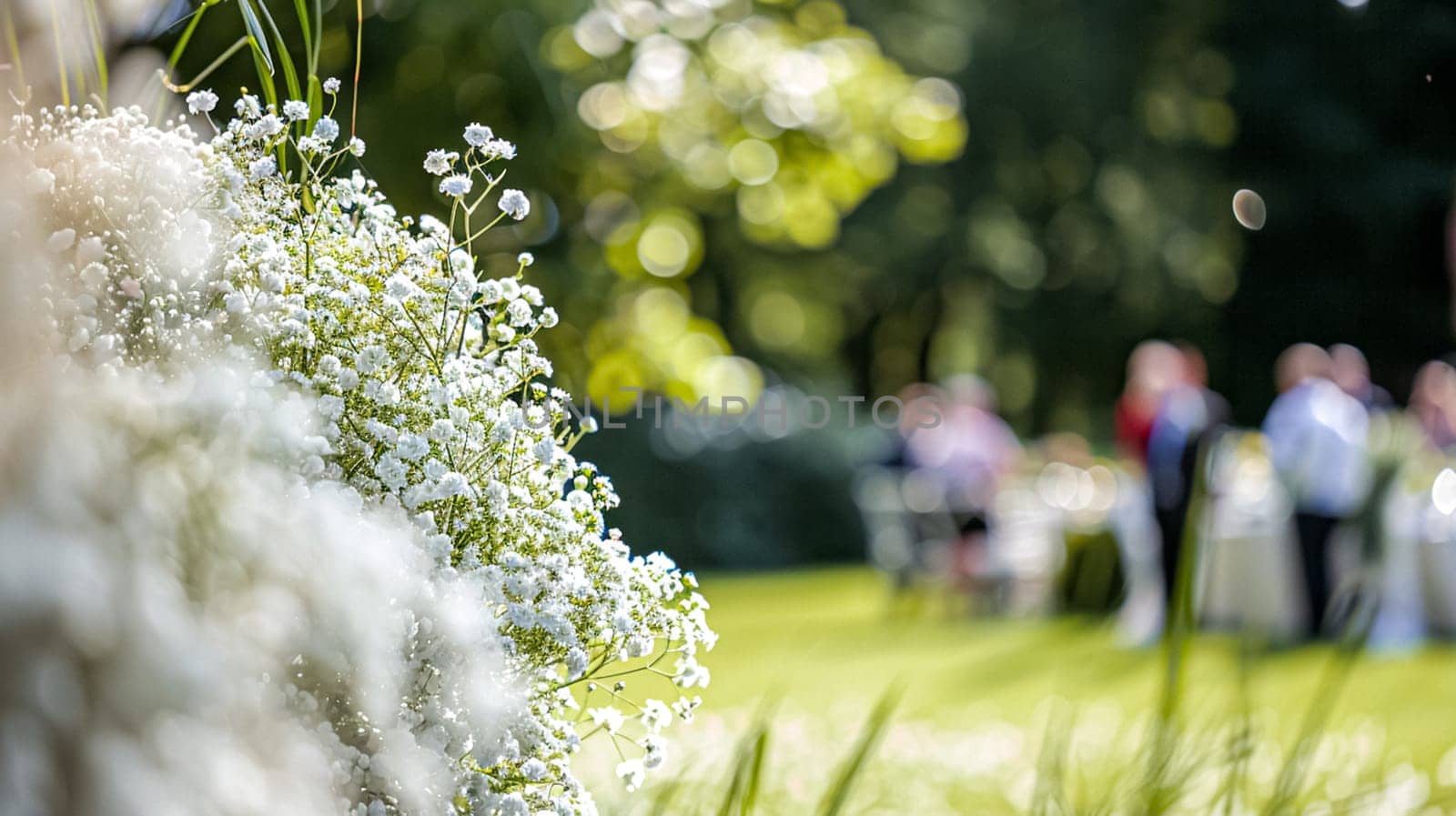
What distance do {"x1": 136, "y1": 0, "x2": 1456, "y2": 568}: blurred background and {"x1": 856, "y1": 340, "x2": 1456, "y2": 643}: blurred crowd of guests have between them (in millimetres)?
1845

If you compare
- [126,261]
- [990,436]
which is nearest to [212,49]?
[126,261]

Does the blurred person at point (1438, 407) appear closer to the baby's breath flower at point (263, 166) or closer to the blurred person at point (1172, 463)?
the blurred person at point (1172, 463)

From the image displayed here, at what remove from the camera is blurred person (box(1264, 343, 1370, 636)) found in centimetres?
922

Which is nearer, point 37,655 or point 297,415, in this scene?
point 37,655

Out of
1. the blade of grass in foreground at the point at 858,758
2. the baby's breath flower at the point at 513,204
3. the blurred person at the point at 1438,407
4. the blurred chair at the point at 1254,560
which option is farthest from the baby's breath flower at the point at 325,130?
the blurred person at the point at 1438,407

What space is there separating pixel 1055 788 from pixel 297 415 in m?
1.41

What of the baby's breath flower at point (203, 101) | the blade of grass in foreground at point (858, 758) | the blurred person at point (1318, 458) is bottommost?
the blade of grass in foreground at point (858, 758)

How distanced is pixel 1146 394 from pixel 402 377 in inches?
362

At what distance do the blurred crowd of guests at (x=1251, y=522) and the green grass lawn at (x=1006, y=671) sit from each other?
0.41 m

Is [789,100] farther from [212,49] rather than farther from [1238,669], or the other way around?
[1238,669]

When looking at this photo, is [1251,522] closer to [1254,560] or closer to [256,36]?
[1254,560]

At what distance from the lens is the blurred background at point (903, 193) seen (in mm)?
4996

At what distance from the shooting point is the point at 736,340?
1861 centimetres

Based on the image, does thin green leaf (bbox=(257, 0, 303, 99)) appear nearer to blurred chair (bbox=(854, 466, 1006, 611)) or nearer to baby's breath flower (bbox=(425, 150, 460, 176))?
baby's breath flower (bbox=(425, 150, 460, 176))
